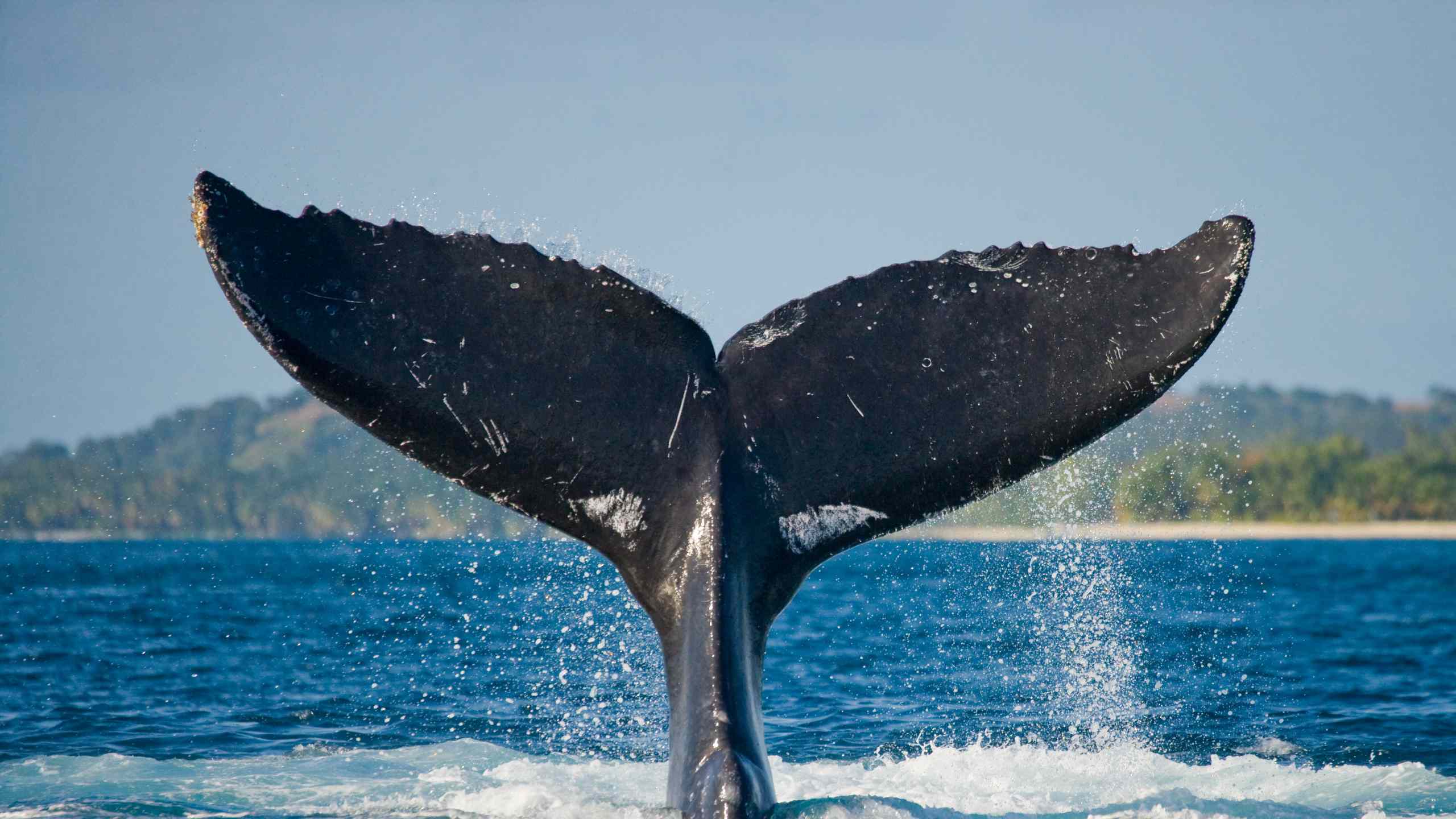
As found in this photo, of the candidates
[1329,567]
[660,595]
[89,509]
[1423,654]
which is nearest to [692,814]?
[660,595]

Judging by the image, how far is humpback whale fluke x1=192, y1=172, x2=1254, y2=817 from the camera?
5.06m

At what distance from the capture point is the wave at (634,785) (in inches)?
273

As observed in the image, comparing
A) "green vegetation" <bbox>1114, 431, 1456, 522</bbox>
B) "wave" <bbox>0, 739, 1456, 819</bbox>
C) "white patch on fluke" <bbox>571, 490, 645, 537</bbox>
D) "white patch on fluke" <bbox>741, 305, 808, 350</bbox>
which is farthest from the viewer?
"green vegetation" <bbox>1114, 431, 1456, 522</bbox>

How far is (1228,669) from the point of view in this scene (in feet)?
53.6

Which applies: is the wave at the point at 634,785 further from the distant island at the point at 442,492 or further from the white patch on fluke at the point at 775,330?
the distant island at the point at 442,492

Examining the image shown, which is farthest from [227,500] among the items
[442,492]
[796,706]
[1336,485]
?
[796,706]

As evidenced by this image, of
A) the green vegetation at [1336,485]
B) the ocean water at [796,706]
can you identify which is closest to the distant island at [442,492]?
the green vegetation at [1336,485]

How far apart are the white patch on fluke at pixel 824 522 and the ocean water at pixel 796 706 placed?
1011 mm

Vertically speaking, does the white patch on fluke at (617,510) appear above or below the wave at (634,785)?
above

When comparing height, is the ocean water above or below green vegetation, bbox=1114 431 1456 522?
below

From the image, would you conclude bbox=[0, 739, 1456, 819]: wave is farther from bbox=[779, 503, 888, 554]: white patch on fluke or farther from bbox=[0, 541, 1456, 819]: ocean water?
bbox=[779, 503, 888, 554]: white patch on fluke

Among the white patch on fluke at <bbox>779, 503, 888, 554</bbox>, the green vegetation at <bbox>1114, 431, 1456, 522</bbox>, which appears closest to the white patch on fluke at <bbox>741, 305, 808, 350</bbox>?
A: the white patch on fluke at <bbox>779, 503, 888, 554</bbox>

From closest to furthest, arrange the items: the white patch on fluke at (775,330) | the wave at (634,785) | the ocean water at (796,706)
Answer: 1. the white patch on fluke at (775,330)
2. the wave at (634,785)
3. the ocean water at (796,706)

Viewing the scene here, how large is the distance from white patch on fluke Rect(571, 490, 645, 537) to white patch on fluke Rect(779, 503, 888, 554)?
1.77 feet
